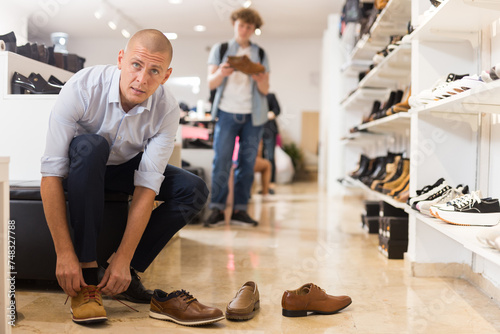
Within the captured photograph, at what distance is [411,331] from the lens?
5.03 ft

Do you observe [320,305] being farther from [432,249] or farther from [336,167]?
[336,167]

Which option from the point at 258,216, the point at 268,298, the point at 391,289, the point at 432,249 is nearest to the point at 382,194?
the point at 432,249

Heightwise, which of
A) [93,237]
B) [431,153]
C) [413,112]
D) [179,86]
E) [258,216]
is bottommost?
[258,216]

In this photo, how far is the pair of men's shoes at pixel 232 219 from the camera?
3.70m

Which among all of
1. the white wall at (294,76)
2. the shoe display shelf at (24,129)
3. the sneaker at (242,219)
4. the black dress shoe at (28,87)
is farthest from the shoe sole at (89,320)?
the white wall at (294,76)

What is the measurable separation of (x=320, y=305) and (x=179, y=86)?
8.48m

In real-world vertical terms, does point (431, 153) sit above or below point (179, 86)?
below

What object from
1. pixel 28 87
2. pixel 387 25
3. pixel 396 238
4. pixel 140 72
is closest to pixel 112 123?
pixel 140 72

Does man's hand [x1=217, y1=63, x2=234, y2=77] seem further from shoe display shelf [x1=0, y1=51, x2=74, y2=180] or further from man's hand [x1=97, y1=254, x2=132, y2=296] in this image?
man's hand [x1=97, y1=254, x2=132, y2=296]

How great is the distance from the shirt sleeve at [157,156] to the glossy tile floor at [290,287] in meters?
0.44

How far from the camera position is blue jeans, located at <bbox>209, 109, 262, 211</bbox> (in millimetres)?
3672

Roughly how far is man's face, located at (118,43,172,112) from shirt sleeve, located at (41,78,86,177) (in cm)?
16

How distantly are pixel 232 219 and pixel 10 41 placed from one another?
209 cm

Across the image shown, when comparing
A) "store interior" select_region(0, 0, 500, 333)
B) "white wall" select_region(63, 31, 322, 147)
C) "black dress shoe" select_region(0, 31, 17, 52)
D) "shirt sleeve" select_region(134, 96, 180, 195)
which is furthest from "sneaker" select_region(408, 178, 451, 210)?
"white wall" select_region(63, 31, 322, 147)
